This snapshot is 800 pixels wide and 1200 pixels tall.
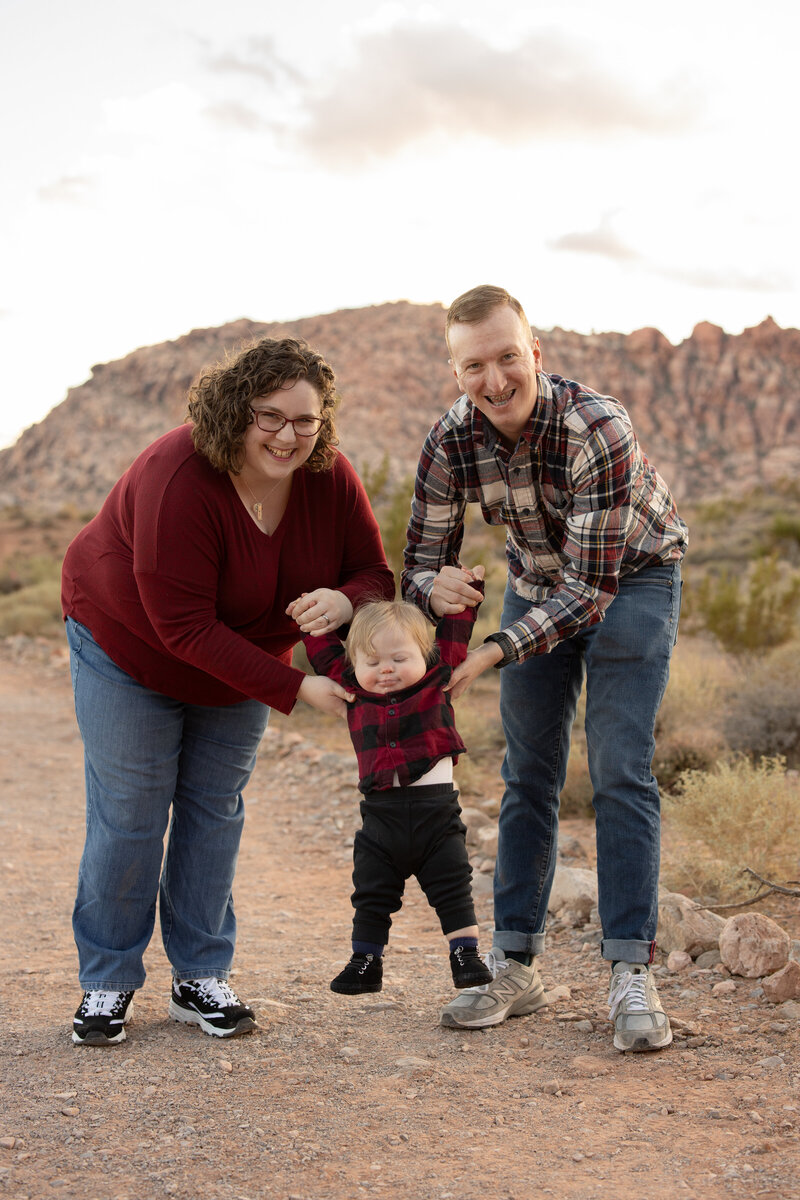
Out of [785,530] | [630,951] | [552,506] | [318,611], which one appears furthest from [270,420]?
[785,530]

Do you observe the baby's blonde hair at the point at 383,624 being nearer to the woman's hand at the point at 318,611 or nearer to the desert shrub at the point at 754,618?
the woman's hand at the point at 318,611

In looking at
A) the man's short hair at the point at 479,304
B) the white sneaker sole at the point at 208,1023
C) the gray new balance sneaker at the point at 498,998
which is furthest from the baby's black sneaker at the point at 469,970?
the man's short hair at the point at 479,304

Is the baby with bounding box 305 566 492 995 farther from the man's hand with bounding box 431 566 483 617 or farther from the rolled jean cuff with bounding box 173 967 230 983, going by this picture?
the rolled jean cuff with bounding box 173 967 230 983

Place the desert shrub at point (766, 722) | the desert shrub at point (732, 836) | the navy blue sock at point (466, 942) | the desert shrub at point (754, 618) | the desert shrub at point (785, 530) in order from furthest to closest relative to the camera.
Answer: the desert shrub at point (785, 530)
the desert shrub at point (754, 618)
the desert shrub at point (766, 722)
the desert shrub at point (732, 836)
the navy blue sock at point (466, 942)

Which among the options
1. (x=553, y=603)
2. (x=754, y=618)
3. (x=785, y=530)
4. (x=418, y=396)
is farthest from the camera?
(x=418, y=396)

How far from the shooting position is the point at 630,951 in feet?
10.9

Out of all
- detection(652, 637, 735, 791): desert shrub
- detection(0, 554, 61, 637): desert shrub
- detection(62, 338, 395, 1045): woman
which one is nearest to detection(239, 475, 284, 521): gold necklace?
detection(62, 338, 395, 1045): woman

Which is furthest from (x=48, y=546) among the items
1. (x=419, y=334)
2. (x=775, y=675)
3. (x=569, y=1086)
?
(x=419, y=334)

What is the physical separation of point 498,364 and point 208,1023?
7.59ft

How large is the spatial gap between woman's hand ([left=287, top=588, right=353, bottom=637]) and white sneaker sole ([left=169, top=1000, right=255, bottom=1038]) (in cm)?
130

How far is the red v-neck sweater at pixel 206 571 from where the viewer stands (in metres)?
3.11

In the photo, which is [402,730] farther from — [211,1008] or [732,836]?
[732,836]

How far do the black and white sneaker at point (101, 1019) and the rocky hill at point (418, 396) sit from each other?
55.2m

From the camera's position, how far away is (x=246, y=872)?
598 cm
